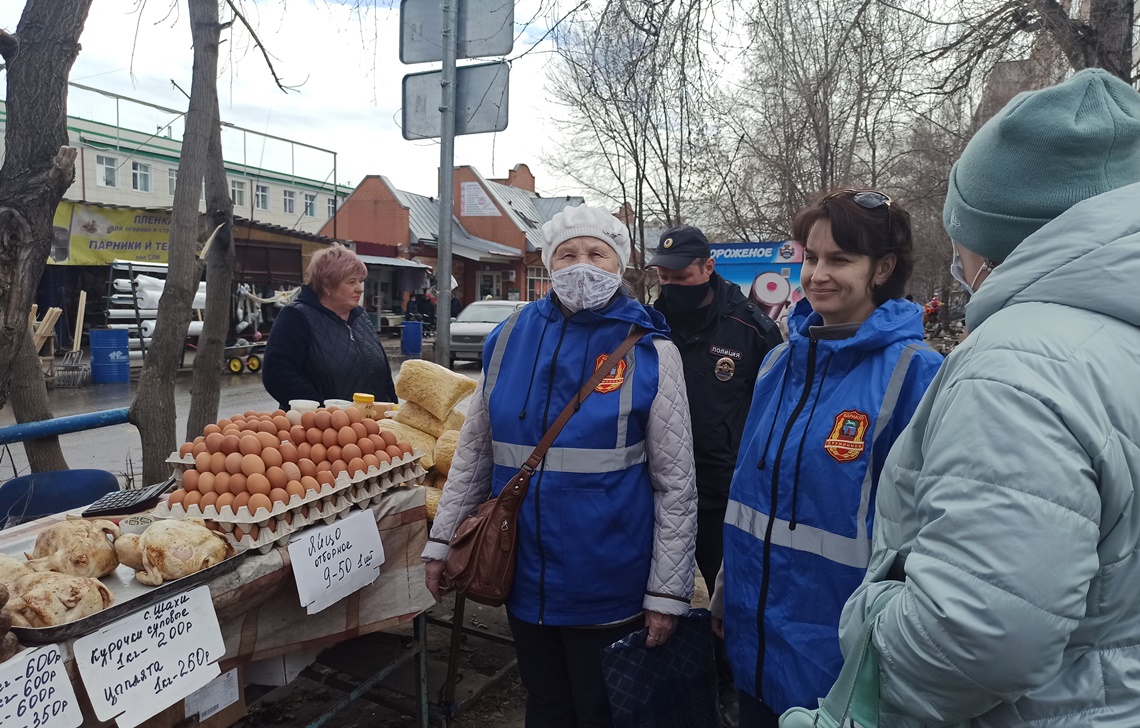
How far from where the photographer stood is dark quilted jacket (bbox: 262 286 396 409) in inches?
141

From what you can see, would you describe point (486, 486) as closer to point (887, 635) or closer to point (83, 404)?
point (887, 635)

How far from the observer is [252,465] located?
227 cm

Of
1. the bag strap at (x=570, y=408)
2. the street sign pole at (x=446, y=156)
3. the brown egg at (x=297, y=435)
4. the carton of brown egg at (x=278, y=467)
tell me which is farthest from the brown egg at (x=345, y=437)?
the street sign pole at (x=446, y=156)

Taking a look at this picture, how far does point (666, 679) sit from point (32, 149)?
119 inches

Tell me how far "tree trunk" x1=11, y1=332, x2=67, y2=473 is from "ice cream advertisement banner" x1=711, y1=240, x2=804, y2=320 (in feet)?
22.9

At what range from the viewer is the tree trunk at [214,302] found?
15.0 ft

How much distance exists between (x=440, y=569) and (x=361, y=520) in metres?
0.35

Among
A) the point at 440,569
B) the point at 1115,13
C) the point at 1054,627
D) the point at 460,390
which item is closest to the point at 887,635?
the point at 1054,627

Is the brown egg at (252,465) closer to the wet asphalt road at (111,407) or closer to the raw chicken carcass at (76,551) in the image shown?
the raw chicken carcass at (76,551)

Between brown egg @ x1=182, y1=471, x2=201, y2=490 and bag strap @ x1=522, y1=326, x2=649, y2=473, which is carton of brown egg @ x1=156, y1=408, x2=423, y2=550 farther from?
bag strap @ x1=522, y1=326, x2=649, y2=473

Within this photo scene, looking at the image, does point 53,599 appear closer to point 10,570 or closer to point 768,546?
point 10,570

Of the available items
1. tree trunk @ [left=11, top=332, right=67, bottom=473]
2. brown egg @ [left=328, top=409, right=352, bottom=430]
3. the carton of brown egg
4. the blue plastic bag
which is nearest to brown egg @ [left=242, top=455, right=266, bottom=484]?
the carton of brown egg

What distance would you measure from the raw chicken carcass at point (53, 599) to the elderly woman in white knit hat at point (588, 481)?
982 millimetres

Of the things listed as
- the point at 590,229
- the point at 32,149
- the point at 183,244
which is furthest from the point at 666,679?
the point at 183,244
